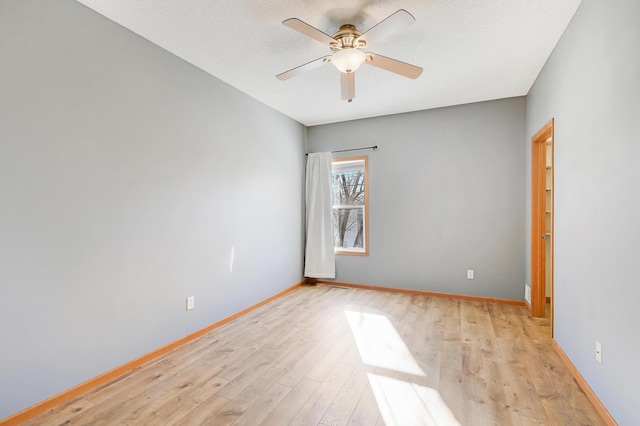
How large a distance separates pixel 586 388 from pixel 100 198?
3.50 metres

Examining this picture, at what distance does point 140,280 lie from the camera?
2459 millimetres

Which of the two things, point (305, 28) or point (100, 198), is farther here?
point (100, 198)

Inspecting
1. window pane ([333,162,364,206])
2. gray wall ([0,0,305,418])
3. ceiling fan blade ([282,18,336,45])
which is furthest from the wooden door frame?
gray wall ([0,0,305,418])

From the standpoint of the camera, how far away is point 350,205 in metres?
4.88

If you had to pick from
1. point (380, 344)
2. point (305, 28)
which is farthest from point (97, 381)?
point (305, 28)

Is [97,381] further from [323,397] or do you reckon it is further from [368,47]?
[368,47]

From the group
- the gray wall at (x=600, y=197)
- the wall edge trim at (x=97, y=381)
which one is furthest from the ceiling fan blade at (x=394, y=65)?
the wall edge trim at (x=97, y=381)

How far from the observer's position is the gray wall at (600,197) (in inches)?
59.9

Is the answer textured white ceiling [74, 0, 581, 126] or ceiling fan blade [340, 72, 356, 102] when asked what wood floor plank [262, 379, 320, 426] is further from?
textured white ceiling [74, 0, 581, 126]

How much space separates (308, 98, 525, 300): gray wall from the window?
6.5 inches

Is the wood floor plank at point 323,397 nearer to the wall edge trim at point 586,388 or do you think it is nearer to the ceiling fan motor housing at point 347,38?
the wall edge trim at point 586,388

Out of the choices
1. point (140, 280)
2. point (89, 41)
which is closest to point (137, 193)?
point (140, 280)

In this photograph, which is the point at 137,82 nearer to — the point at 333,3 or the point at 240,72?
the point at 240,72

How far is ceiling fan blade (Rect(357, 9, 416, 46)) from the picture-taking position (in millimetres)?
1754
